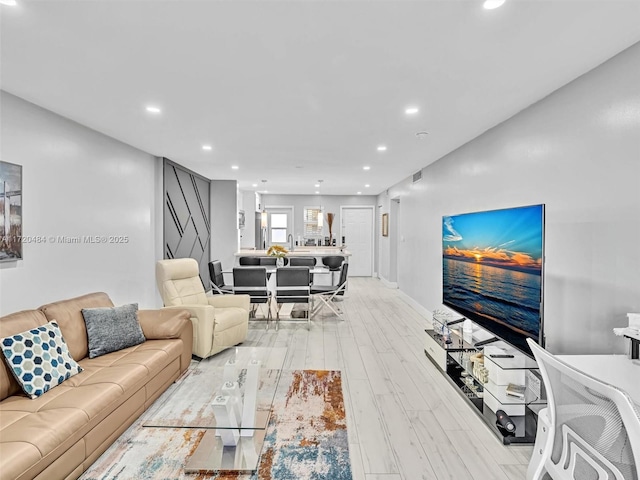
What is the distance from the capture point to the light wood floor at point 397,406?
7.00 feet

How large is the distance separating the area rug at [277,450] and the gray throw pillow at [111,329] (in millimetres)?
684

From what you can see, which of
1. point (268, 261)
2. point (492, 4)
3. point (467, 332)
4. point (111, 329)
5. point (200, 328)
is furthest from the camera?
point (268, 261)

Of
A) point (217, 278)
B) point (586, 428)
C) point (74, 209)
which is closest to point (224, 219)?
point (217, 278)

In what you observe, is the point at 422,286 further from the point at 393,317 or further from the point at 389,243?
the point at 389,243

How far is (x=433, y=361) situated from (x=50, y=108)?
4.44 metres

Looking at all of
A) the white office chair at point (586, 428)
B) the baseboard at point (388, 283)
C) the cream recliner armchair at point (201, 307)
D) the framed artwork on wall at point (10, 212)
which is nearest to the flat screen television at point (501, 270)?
the white office chair at point (586, 428)

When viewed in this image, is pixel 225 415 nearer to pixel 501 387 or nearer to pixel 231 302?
pixel 501 387

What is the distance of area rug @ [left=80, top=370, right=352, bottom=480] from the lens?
203 cm

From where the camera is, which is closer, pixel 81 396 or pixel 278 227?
pixel 81 396

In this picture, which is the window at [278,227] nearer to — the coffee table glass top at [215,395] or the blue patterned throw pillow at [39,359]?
the coffee table glass top at [215,395]

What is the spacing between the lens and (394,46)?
2037mm

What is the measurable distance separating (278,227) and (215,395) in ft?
27.8

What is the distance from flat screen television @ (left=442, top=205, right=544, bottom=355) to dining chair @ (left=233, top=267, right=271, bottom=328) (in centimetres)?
271

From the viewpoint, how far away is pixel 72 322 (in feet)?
9.12
